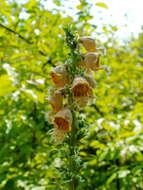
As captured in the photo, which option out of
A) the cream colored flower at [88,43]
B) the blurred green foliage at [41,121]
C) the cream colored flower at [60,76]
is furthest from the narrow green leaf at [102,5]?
Result: the cream colored flower at [60,76]

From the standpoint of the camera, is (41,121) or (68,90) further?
(41,121)

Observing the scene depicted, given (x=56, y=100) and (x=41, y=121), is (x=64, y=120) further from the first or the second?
(x=41, y=121)

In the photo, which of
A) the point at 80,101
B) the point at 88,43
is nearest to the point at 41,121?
the point at 88,43

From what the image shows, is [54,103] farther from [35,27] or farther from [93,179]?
[35,27]

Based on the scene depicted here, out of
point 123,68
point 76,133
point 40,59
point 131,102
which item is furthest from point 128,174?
point 123,68

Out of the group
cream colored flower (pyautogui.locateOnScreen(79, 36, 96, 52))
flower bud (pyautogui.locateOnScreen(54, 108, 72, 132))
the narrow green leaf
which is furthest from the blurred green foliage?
flower bud (pyautogui.locateOnScreen(54, 108, 72, 132))

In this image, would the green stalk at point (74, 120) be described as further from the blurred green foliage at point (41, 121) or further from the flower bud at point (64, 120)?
the blurred green foliage at point (41, 121)
